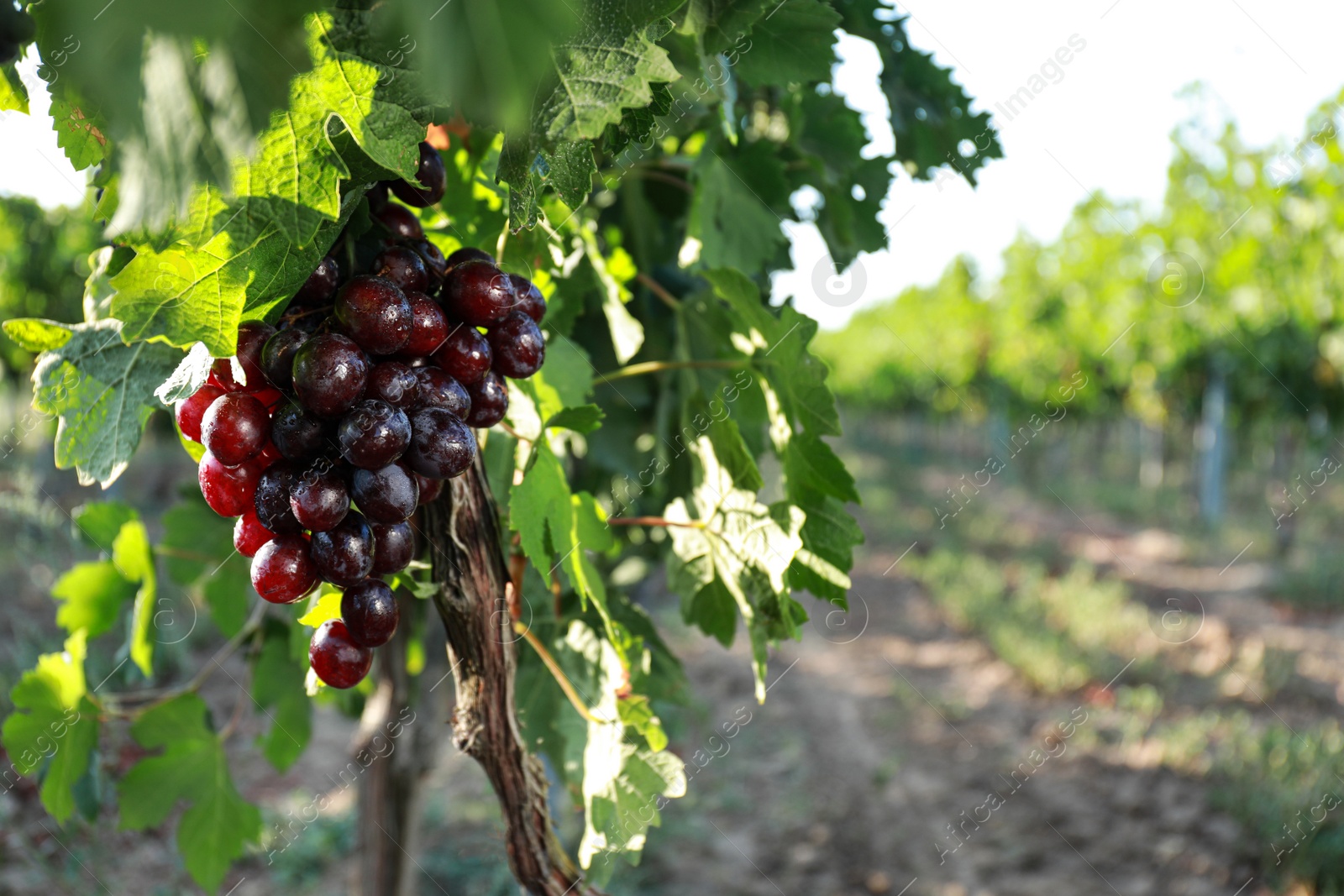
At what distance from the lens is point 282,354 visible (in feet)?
2.31

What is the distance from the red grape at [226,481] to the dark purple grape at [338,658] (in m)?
0.15

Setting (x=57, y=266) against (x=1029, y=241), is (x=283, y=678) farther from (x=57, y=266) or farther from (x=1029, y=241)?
(x=1029, y=241)

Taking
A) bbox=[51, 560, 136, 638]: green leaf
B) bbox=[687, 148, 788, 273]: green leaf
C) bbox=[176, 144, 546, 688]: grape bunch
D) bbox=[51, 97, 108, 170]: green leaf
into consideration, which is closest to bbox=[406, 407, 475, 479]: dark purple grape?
bbox=[176, 144, 546, 688]: grape bunch

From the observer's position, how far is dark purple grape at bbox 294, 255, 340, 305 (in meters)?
0.74

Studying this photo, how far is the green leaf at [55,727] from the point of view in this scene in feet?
4.34

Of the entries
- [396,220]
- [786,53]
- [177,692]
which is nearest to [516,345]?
[396,220]

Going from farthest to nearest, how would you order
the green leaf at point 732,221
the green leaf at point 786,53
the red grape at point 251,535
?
the green leaf at point 732,221, the green leaf at point 786,53, the red grape at point 251,535

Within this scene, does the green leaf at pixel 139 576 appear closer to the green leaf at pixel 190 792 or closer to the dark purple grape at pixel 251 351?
the green leaf at pixel 190 792

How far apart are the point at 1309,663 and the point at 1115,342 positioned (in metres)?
7.32

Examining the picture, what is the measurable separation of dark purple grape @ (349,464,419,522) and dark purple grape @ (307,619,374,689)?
0.51ft

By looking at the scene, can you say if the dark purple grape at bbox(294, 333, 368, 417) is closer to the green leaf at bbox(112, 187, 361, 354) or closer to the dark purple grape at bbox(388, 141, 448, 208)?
the green leaf at bbox(112, 187, 361, 354)

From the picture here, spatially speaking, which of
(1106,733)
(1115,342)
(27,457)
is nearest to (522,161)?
(1106,733)

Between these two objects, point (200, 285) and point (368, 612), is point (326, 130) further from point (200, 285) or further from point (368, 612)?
point (368, 612)

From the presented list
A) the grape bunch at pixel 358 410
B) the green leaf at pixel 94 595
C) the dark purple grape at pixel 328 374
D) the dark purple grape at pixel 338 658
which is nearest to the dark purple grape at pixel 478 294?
the grape bunch at pixel 358 410
